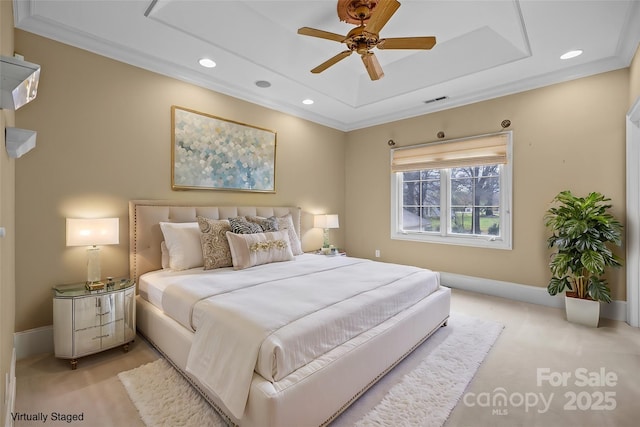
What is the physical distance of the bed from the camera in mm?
1479

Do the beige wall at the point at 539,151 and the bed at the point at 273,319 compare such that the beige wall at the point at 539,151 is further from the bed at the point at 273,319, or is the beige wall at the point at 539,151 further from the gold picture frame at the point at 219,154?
the gold picture frame at the point at 219,154

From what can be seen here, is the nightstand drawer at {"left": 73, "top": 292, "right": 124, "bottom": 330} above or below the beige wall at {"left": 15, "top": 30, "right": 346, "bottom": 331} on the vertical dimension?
below

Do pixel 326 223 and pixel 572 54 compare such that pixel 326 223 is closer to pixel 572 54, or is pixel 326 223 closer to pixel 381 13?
pixel 381 13

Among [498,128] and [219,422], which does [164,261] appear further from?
[498,128]

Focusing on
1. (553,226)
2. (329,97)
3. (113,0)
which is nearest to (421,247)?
(553,226)

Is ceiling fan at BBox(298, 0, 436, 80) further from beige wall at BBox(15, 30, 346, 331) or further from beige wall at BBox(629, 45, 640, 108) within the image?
beige wall at BBox(629, 45, 640, 108)

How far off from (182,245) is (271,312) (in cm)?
157

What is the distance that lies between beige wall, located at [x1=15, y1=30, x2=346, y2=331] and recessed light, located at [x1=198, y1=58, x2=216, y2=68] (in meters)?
0.35

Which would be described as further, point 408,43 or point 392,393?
point 408,43

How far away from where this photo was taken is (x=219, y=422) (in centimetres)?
169

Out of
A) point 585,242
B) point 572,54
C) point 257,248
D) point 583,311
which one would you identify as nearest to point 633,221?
point 585,242

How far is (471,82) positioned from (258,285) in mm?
3430

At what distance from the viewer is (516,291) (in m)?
3.76

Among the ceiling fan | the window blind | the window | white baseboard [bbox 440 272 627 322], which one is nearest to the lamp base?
the ceiling fan
